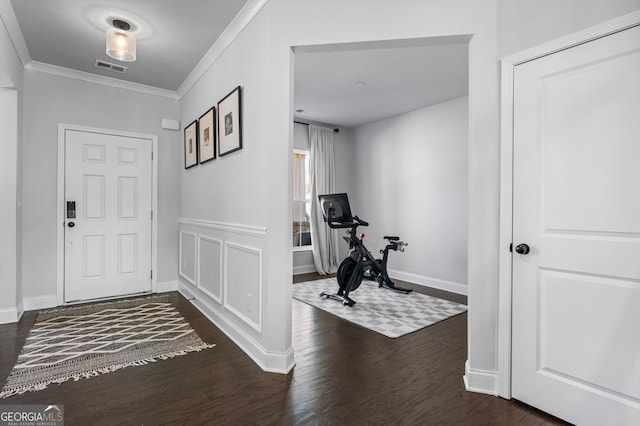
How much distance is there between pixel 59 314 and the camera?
137 inches

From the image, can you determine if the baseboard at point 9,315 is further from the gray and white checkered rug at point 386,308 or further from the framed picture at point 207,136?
the gray and white checkered rug at point 386,308

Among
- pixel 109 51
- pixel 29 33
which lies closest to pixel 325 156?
pixel 109 51

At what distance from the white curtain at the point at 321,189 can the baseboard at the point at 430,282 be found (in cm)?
111

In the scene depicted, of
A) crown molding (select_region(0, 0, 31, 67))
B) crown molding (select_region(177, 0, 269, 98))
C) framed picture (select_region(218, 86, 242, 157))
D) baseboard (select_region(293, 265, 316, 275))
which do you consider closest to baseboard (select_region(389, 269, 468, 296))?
baseboard (select_region(293, 265, 316, 275))

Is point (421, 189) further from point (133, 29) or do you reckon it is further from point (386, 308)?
point (133, 29)

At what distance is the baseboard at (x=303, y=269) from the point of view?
5.71 metres

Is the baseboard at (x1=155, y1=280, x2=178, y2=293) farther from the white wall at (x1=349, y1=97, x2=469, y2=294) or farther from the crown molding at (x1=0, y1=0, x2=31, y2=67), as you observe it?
the white wall at (x1=349, y1=97, x2=469, y2=294)

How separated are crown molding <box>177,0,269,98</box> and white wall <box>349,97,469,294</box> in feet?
10.1

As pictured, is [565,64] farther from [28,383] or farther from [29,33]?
[29,33]

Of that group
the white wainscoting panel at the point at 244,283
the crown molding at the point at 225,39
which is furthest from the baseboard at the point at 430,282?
the crown molding at the point at 225,39

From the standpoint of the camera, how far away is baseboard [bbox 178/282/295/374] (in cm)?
231

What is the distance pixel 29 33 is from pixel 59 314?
273cm

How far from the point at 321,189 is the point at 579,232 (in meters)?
4.40

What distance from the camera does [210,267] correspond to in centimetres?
347
